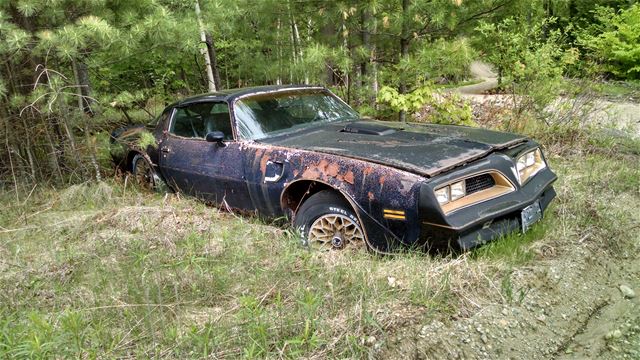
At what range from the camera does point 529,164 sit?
4070mm

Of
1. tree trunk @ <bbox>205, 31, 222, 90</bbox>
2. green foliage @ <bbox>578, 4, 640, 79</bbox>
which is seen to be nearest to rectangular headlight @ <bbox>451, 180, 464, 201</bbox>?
tree trunk @ <bbox>205, 31, 222, 90</bbox>

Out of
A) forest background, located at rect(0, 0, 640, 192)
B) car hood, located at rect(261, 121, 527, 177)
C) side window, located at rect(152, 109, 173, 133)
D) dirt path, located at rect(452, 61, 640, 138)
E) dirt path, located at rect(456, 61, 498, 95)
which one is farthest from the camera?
dirt path, located at rect(456, 61, 498, 95)

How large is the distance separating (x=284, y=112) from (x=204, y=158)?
930 millimetres

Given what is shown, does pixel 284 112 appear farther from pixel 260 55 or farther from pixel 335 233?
pixel 260 55

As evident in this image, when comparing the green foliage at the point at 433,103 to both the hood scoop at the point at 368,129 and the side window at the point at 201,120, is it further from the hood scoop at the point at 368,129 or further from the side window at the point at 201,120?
the side window at the point at 201,120

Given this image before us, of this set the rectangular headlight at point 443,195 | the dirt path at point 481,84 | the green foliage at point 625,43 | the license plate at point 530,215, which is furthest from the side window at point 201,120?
the green foliage at point 625,43

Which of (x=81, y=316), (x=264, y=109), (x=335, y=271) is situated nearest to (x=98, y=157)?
(x=264, y=109)

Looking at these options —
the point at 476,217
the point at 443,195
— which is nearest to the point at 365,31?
the point at 443,195

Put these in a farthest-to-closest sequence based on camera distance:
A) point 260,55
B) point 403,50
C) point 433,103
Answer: point 260,55 < point 403,50 < point 433,103

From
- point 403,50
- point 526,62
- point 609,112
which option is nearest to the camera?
point 526,62

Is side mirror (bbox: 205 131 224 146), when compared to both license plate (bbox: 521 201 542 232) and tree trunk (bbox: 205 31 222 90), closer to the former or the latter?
license plate (bbox: 521 201 542 232)

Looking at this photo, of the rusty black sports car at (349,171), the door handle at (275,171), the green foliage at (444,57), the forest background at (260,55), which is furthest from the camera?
the green foliage at (444,57)

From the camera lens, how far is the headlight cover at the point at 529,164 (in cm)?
384

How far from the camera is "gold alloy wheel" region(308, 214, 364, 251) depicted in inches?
146
